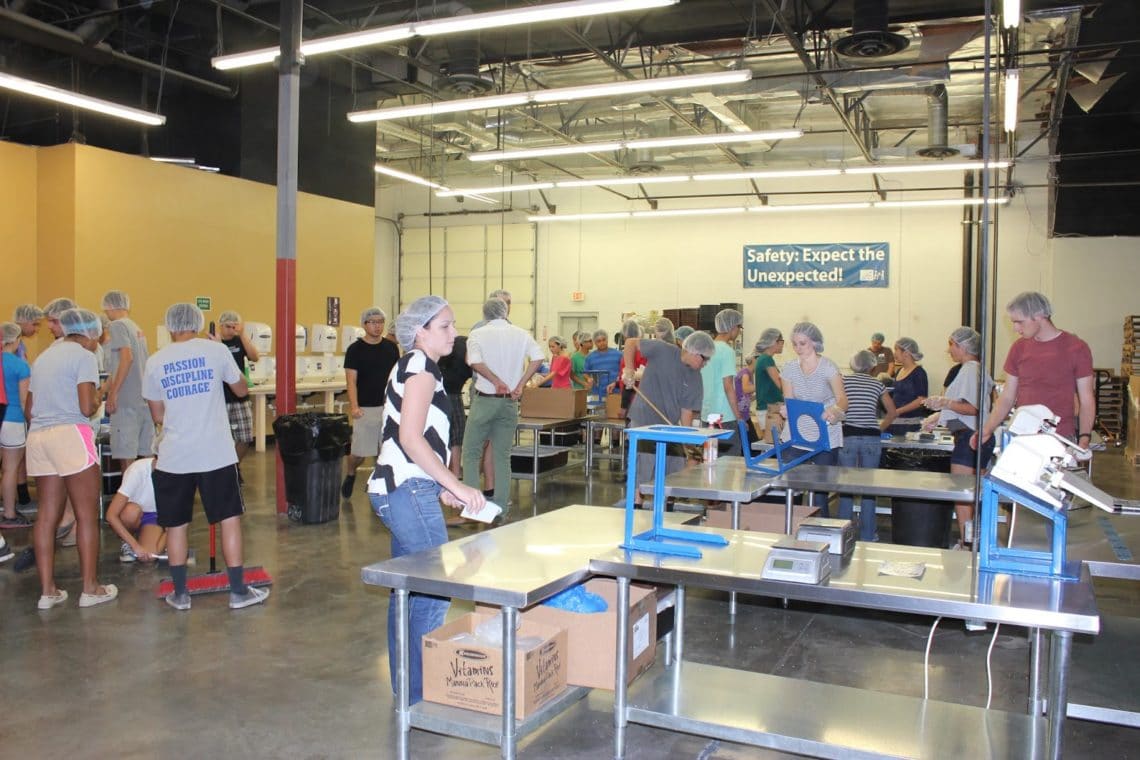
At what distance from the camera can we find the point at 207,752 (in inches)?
114

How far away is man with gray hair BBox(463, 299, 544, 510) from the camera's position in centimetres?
591

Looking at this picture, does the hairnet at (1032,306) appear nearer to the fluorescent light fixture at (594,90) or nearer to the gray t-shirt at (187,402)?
the fluorescent light fixture at (594,90)

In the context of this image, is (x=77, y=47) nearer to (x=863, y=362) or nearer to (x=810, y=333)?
(x=810, y=333)

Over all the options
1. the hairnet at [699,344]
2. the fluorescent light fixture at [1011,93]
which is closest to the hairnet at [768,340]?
the hairnet at [699,344]

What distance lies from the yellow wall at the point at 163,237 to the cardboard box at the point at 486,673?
8298 mm

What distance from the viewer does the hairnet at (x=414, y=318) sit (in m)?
2.89

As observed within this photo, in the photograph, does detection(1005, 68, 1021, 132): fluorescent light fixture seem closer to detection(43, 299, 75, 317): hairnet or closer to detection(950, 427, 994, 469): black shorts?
detection(950, 427, 994, 469): black shorts

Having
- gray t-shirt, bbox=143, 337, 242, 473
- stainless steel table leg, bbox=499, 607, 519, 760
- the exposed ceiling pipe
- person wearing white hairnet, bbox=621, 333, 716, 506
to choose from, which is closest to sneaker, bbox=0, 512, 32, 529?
gray t-shirt, bbox=143, 337, 242, 473

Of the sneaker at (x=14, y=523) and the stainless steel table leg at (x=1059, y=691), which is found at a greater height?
the stainless steel table leg at (x=1059, y=691)

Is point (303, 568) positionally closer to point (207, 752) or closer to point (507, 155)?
point (207, 752)

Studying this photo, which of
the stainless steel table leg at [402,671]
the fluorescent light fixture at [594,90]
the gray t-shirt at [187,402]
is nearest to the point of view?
the stainless steel table leg at [402,671]

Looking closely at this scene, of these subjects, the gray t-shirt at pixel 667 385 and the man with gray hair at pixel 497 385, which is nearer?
the gray t-shirt at pixel 667 385

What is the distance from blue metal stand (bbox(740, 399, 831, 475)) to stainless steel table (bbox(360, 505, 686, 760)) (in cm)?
168

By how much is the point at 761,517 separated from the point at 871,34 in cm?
508
